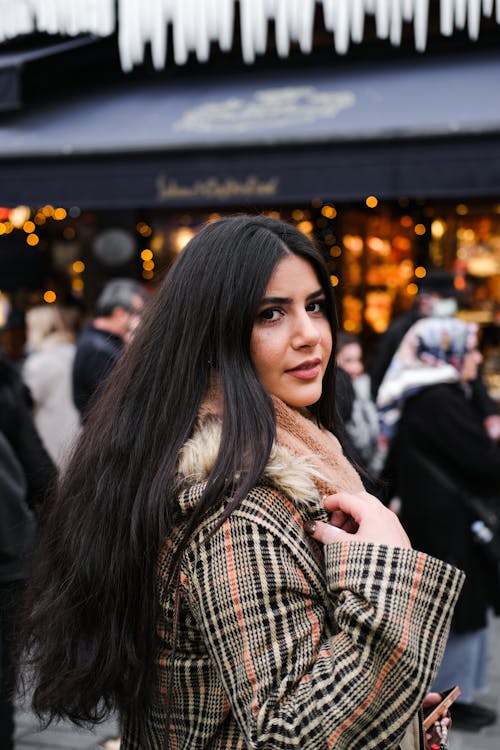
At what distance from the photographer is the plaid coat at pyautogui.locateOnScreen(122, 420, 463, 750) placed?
1376 mm

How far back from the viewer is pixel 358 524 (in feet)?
5.17

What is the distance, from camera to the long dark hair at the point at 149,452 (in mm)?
1542

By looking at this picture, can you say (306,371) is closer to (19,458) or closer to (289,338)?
(289,338)

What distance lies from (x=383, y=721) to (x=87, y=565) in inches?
22.2

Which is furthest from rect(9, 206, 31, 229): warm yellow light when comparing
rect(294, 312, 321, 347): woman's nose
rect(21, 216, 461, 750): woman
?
rect(294, 312, 321, 347): woman's nose

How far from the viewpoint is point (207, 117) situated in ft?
25.0

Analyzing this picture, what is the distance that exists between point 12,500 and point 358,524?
2044 millimetres

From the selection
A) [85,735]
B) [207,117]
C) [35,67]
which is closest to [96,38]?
[35,67]

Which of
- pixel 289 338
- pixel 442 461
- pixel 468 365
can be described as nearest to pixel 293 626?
pixel 289 338

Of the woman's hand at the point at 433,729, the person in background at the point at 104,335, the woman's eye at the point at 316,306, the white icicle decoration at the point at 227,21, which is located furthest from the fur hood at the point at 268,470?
the white icicle decoration at the point at 227,21

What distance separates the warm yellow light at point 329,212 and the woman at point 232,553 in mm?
7690

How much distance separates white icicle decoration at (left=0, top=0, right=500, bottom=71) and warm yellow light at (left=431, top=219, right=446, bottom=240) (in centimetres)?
177

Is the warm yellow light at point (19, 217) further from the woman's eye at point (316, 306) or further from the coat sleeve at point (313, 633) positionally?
the coat sleeve at point (313, 633)

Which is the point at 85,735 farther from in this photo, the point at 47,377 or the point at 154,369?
the point at 154,369
